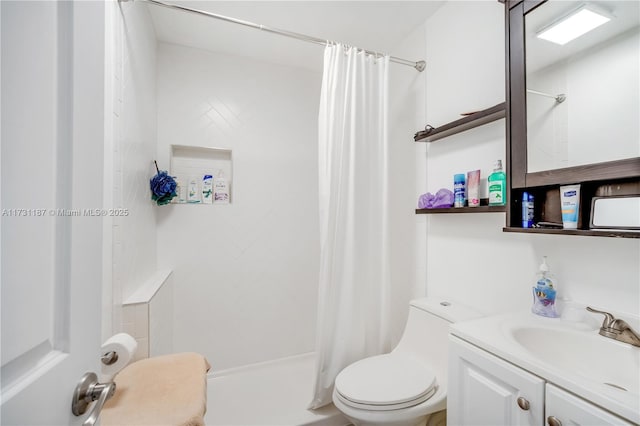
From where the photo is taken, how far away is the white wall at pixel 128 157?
1144 millimetres

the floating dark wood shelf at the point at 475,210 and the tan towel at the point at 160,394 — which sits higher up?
the floating dark wood shelf at the point at 475,210

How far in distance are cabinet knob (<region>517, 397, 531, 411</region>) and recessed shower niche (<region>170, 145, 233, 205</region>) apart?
1962 millimetres

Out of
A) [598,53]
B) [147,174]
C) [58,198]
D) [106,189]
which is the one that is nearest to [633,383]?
[598,53]

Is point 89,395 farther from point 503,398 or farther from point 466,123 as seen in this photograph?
point 466,123

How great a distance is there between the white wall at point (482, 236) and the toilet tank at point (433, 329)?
0.40 feet

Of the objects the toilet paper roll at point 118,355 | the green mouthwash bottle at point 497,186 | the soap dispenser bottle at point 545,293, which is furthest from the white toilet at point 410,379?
the toilet paper roll at point 118,355

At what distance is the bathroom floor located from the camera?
161 centimetres

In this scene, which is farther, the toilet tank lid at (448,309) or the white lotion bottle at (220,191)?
the white lotion bottle at (220,191)

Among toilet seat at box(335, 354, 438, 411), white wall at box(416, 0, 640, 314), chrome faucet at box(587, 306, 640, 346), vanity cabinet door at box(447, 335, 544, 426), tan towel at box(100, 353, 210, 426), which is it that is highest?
white wall at box(416, 0, 640, 314)

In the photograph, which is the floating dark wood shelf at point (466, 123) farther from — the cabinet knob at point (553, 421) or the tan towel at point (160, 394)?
the tan towel at point (160, 394)

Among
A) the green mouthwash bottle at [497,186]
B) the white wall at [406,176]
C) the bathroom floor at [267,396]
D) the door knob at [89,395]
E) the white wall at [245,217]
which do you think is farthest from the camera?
the white wall at [245,217]

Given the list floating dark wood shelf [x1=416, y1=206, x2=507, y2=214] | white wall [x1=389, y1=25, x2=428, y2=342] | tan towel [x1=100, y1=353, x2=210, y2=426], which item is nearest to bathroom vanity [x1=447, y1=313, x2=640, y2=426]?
floating dark wood shelf [x1=416, y1=206, x2=507, y2=214]

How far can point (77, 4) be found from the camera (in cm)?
49

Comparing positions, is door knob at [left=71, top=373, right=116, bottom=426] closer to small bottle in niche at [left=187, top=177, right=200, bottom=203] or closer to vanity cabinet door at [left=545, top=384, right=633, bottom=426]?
vanity cabinet door at [left=545, top=384, right=633, bottom=426]
